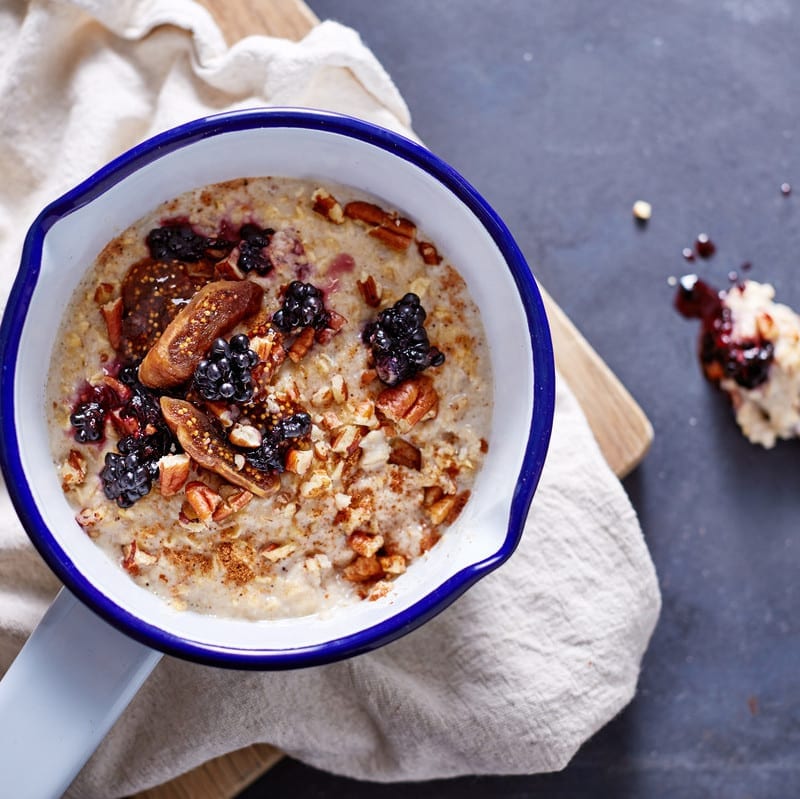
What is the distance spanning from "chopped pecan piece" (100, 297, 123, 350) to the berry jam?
3.69ft

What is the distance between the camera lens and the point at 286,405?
1.41 meters

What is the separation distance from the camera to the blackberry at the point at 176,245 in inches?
56.1

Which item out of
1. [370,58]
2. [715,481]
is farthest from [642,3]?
[715,481]

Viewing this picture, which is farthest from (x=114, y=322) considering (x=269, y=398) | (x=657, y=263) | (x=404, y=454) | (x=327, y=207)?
(x=657, y=263)

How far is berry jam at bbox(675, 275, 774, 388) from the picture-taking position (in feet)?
6.39

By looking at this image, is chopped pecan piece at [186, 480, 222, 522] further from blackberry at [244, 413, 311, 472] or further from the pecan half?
the pecan half

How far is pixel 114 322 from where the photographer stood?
1.42 m

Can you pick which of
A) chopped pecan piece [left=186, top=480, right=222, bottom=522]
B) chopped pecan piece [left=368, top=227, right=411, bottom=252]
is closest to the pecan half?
chopped pecan piece [left=368, top=227, right=411, bottom=252]

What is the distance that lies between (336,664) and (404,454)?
1.39ft

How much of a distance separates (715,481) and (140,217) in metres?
1.23

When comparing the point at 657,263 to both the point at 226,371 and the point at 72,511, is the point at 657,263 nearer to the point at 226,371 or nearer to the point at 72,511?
the point at 226,371

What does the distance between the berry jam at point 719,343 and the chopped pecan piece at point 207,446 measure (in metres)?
1.01

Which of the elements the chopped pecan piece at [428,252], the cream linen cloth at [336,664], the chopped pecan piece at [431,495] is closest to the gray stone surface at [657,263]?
the cream linen cloth at [336,664]

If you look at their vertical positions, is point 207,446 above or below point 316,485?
above
